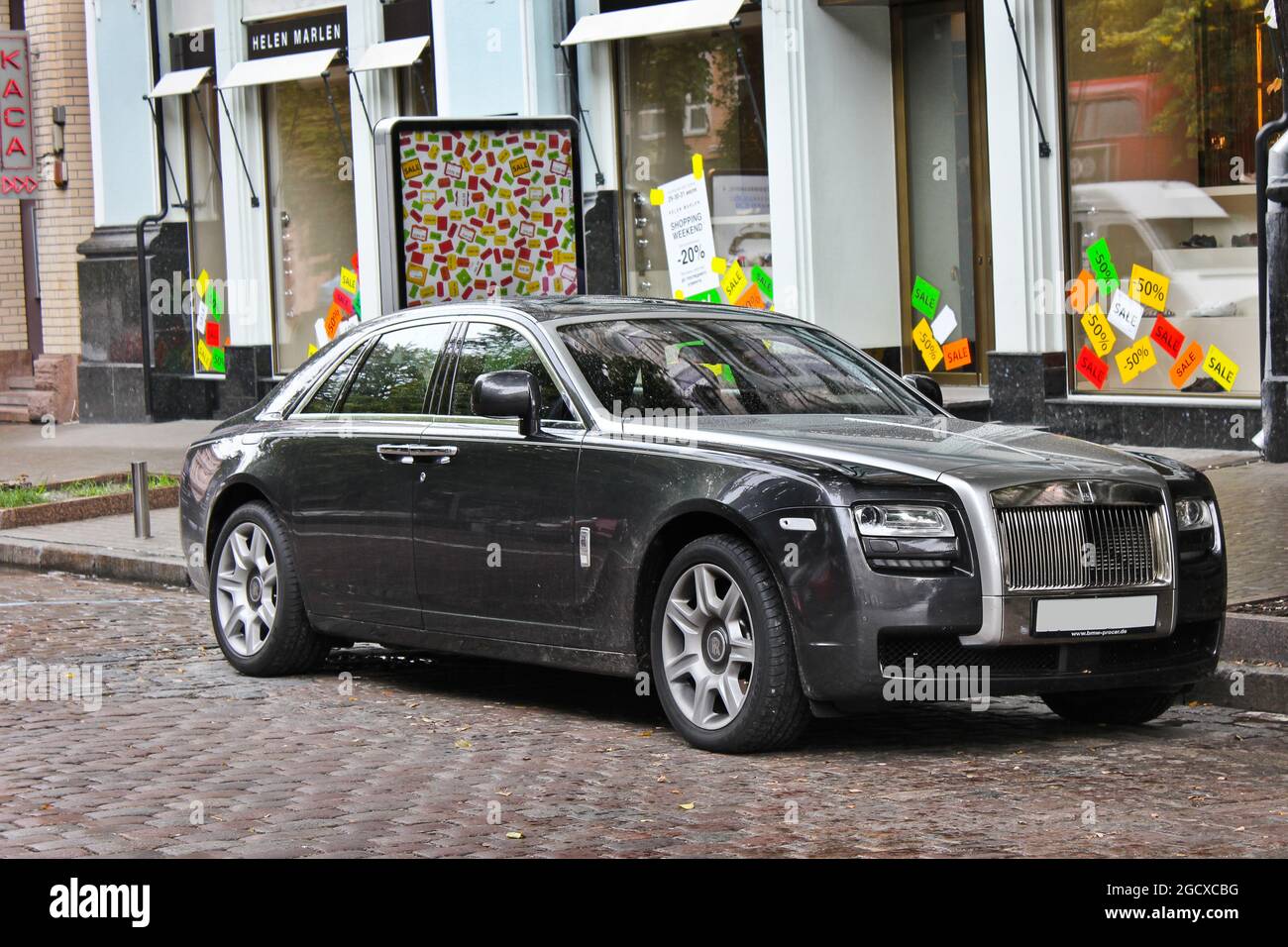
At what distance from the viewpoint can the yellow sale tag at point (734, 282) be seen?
18.0 metres

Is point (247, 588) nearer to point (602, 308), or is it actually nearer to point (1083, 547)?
point (602, 308)

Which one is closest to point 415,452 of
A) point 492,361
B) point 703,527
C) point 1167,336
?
point 492,361

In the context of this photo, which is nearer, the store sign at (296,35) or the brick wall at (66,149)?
the store sign at (296,35)

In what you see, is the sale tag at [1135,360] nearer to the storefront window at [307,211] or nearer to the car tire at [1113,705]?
the car tire at [1113,705]

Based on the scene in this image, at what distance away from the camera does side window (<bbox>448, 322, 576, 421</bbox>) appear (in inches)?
321

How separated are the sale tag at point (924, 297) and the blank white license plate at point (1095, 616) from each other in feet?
33.9

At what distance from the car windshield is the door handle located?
66cm

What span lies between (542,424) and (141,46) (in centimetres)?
1833

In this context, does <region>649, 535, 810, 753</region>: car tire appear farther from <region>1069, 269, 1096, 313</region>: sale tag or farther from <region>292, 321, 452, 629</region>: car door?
<region>1069, 269, 1096, 313</region>: sale tag

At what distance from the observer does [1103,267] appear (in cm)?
1542

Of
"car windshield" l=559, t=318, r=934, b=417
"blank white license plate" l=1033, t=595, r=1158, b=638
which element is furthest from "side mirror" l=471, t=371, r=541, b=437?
"blank white license plate" l=1033, t=595, r=1158, b=638

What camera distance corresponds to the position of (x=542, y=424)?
804 cm

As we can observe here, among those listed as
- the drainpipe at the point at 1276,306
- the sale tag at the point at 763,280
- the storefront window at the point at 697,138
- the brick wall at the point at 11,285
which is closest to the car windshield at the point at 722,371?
the drainpipe at the point at 1276,306

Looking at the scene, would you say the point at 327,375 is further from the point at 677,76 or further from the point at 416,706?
the point at 677,76
